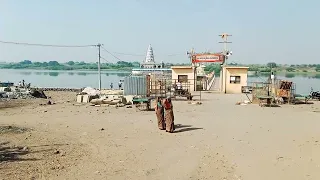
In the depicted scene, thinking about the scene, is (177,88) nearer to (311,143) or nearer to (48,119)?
(48,119)

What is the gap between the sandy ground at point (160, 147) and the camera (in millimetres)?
8273

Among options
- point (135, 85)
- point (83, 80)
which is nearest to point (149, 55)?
point (83, 80)

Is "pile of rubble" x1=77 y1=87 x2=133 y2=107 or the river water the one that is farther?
the river water

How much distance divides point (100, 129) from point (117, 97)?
1036 cm

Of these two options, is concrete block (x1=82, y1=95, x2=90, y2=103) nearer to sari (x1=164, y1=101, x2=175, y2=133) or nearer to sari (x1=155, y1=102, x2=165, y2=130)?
sari (x1=155, y1=102, x2=165, y2=130)

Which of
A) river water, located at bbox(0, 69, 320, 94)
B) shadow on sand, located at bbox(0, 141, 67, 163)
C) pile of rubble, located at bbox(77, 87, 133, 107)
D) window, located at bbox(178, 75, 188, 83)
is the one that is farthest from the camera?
river water, located at bbox(0, 69, 320, 94)

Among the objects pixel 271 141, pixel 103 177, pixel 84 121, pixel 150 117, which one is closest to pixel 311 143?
pixel 271 141

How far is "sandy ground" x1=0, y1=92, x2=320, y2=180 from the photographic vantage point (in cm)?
827

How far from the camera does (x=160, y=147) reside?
10898mm

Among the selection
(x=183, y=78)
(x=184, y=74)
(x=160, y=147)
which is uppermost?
(x=184, y=74)

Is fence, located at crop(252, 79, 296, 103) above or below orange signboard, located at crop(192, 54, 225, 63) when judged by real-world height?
below

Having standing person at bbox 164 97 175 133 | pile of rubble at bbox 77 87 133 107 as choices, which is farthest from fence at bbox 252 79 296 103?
standing person at bbox 164 97 175 133

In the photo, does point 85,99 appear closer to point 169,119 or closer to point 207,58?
→ point 169,119

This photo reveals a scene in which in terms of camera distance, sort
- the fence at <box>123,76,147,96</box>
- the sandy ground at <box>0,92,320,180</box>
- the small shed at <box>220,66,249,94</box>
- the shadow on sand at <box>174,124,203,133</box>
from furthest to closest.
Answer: the small shed at <box>220,66,249,94</box> < the fence at <box>123,76,147,96</box> < the shadow on sand at <box>174,124,203,133</box> < the sandy ground at <box>0,92,320,180</box>
